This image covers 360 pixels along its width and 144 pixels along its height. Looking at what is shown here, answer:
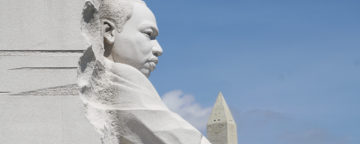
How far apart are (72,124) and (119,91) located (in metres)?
0.43

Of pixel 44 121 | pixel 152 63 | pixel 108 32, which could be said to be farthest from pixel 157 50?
pixel 44 121

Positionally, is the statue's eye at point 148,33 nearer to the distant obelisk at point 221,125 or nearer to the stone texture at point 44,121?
the stone texture at point 44,121

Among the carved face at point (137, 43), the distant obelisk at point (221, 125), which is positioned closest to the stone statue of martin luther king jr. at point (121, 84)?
the carved face at point (137, 43)

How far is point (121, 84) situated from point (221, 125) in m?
24.5

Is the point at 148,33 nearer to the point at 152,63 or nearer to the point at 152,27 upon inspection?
the point at 152,27

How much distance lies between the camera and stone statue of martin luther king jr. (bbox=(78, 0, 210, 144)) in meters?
3.40

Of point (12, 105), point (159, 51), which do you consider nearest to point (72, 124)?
point (12, 105)

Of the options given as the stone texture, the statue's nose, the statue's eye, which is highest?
the statue's eye

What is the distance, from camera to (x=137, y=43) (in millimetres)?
3754

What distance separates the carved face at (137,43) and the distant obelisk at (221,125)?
23.7m

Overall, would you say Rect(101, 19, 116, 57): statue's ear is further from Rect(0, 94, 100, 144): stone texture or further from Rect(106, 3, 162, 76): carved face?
Rect(0, 94, 100, 144): stone texture

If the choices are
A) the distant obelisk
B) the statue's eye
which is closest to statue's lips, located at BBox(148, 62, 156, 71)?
the statue's eye

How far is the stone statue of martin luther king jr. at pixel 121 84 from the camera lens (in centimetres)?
340

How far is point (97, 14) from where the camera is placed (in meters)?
3.50
